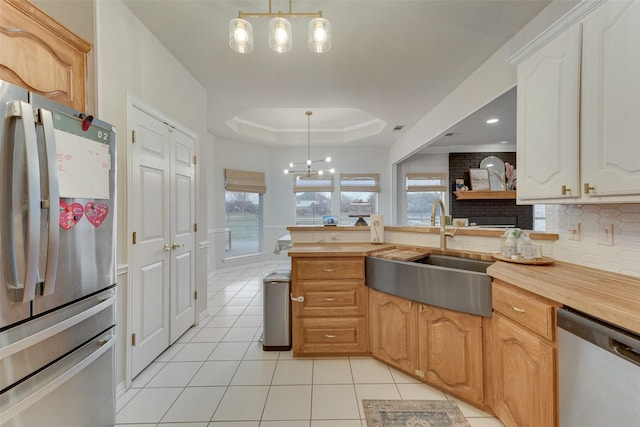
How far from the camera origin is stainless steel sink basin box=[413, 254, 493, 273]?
200cm

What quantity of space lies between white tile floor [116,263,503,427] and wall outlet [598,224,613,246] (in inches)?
48.7

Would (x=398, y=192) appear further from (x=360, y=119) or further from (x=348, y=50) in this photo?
(x=348, y=50)

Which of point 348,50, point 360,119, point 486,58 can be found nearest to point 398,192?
point 360,119

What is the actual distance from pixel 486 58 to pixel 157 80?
3.07 m

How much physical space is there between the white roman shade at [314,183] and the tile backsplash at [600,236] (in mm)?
4778

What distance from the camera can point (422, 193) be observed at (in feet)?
19.6

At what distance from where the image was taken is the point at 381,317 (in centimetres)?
204

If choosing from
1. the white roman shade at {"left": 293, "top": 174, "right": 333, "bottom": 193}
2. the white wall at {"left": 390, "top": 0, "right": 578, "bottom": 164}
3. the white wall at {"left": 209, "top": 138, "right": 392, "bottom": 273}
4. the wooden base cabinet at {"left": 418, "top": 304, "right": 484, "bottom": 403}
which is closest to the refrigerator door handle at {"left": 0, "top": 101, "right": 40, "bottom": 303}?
the wooden base cabinet at {"left": 418, "top": 304, "right": 484, "bottom": 403}

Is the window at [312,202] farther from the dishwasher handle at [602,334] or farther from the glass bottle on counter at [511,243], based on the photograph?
the dishwasher handle at [602,334]

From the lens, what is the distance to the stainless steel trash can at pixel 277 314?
2.32 metres

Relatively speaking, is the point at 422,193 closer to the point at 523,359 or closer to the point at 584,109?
the point at 584,109

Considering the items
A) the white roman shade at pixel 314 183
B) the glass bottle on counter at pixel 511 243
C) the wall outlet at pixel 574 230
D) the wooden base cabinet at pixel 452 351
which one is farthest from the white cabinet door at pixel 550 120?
the white roman shade at pixel 314 183

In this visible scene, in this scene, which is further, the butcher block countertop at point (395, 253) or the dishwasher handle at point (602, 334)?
the butcher block countertop at point (395, 253)

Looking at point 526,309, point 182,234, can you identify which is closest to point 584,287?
point 526,309
